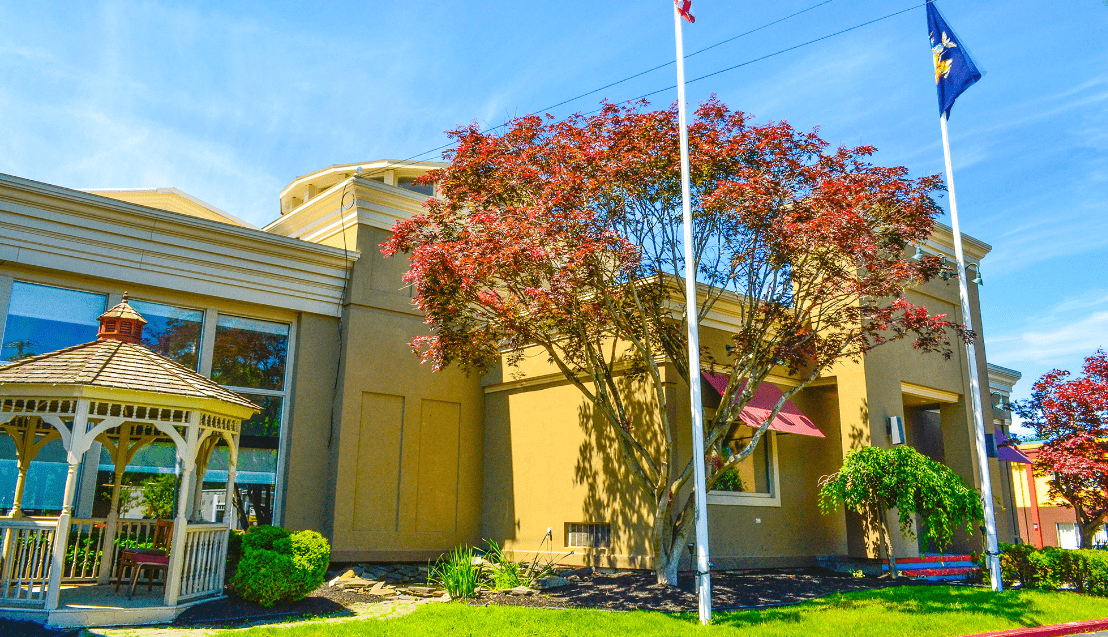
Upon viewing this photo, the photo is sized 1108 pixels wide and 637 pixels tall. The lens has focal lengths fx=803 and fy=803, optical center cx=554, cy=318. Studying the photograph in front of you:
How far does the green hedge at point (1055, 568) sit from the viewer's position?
45.4 ft

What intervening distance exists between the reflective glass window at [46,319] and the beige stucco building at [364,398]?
0.09 ft

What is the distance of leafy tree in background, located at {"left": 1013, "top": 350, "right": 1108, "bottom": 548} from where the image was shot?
54.0 ft

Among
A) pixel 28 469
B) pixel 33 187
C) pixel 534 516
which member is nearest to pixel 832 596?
pixel 534 516

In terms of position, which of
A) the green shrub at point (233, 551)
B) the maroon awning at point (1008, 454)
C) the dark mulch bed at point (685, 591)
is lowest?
the dark mulch bed at point (685, 591)

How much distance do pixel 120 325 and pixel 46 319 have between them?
263cm

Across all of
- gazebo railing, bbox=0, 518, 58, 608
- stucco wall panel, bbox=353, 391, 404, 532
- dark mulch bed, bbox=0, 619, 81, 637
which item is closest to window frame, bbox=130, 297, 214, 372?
stucco wall panel, bbox=353, 391, 404, 532

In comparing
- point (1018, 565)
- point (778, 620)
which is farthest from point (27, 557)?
point (1018, 565)

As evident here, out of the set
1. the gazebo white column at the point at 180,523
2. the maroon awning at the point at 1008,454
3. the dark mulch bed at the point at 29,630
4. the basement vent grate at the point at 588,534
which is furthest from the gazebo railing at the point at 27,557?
the maroon awning at the point at 1008,454

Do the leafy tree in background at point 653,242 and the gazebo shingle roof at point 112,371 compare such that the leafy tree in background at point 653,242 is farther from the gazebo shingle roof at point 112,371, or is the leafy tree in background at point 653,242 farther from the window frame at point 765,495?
the gazebo shingle roof at point 112,371

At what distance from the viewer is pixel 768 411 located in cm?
1575

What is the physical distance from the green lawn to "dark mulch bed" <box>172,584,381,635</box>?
0.72m

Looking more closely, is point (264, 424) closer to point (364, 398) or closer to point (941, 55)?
point (364, 398)

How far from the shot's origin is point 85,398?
10.0 metres

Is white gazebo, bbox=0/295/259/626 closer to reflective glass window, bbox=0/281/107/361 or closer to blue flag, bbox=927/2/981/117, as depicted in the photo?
reflective glass window, bbox=0/281/107/361
